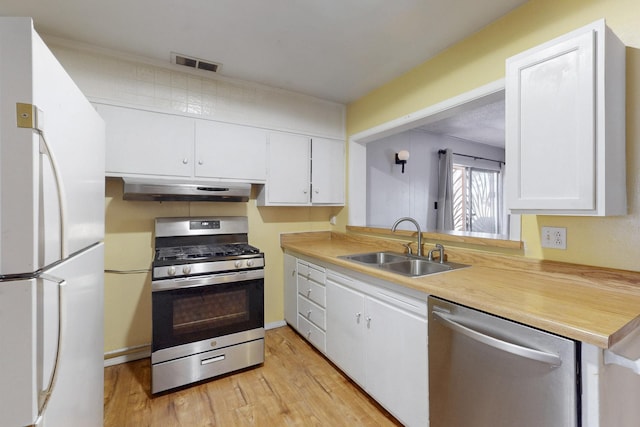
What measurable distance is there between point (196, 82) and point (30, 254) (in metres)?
2.08

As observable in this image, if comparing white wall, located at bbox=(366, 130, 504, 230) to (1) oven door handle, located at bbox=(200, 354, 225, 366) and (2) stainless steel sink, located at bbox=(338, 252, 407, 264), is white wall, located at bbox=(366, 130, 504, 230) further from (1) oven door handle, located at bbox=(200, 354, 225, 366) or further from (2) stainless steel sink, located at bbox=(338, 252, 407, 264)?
(1) oven door handle, located at bbox=(200, 354, 225, 366)

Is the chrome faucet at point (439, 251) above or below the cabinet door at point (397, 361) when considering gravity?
above

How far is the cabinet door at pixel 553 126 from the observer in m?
1.13

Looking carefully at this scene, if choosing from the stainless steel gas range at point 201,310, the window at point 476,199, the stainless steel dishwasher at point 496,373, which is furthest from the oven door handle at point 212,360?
the window at point 476,199

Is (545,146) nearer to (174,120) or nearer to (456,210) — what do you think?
(174,120)

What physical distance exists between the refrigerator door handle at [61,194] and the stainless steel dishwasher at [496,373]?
1.41 m

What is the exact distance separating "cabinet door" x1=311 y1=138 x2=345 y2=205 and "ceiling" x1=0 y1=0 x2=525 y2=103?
30.9 inches

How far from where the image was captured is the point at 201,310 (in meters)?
2.02

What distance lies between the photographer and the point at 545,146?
4.09ft

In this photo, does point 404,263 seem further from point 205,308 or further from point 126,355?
point 126,355

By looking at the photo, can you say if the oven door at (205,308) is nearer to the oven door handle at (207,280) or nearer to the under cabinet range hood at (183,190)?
the oven door handle at (207,280)

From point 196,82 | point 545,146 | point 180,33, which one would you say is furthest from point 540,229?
point 196,82

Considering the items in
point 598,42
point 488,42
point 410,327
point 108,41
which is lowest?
point 410,327

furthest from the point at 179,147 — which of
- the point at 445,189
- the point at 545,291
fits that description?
the point at 445,189
